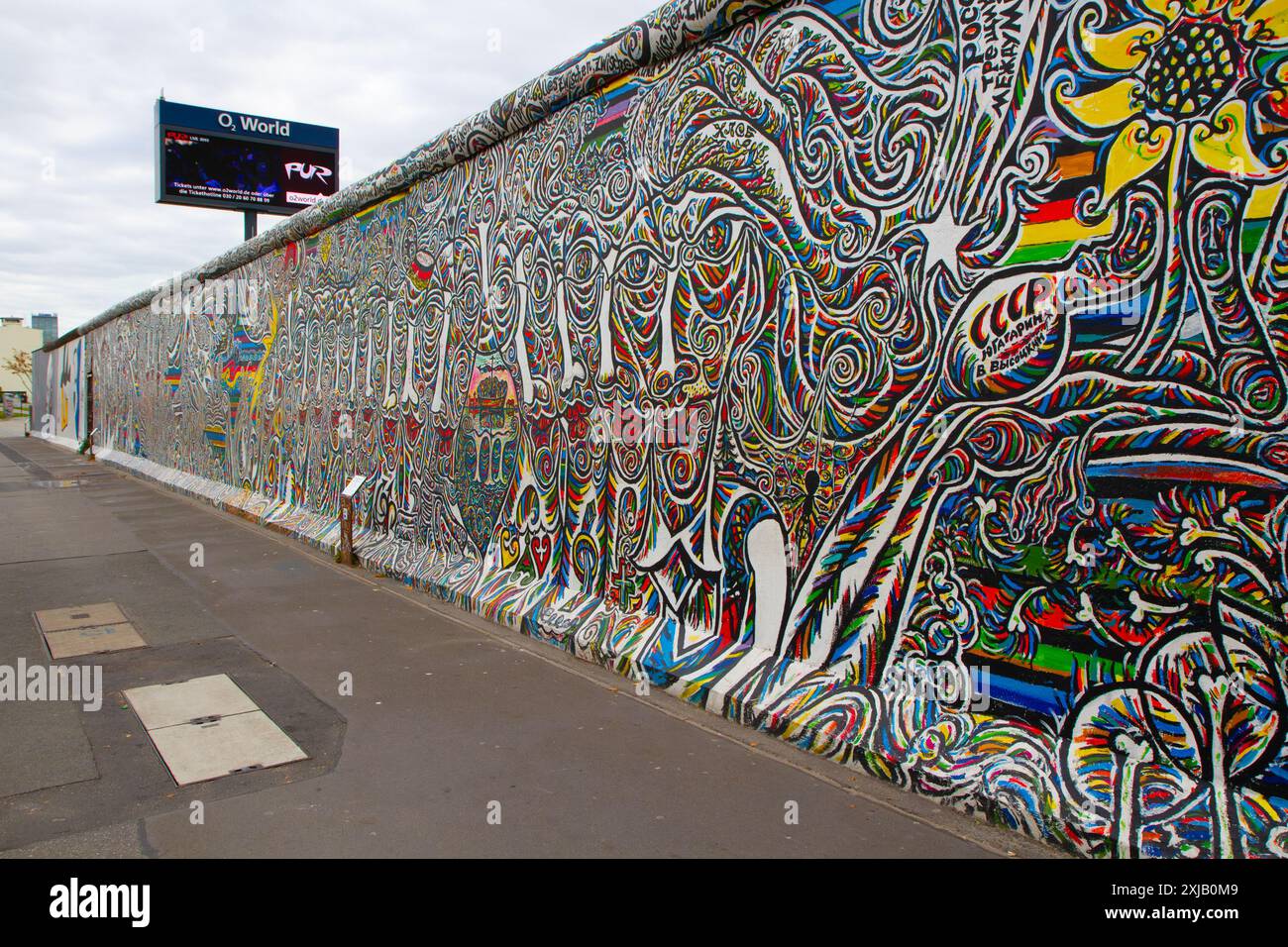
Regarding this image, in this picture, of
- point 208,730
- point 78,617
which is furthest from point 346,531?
point 208,730

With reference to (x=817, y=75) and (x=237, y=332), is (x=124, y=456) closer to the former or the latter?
(x=237, y=332)

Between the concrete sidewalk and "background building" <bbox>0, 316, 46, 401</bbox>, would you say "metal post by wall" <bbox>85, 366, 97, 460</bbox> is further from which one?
"background building" <bbox>0, 316, 46, 401</bbox>

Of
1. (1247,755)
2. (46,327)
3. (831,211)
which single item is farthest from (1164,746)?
(46,327)

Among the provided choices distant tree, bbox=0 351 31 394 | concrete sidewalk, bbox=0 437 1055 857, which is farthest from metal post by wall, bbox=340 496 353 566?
distant tree, bbox=0 351 31 394

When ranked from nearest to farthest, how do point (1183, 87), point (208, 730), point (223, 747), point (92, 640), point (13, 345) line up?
point (1183, 87) < point (223, 747) < point (208, 730) < point (92, 640) < point (13, 345)

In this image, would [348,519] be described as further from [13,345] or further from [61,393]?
[13,345]

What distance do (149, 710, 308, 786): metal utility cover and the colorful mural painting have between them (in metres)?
1.85

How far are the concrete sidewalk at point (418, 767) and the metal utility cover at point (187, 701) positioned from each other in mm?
78

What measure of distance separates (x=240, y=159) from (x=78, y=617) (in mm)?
18761

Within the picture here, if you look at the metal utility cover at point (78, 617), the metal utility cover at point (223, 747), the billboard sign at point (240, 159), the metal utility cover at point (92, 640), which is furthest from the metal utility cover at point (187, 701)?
the billboard sign at point (240, 159)

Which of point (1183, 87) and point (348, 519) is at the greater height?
point (1183, 87)

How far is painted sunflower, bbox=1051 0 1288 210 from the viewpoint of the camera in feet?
9.39

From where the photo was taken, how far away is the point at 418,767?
3953 mm
